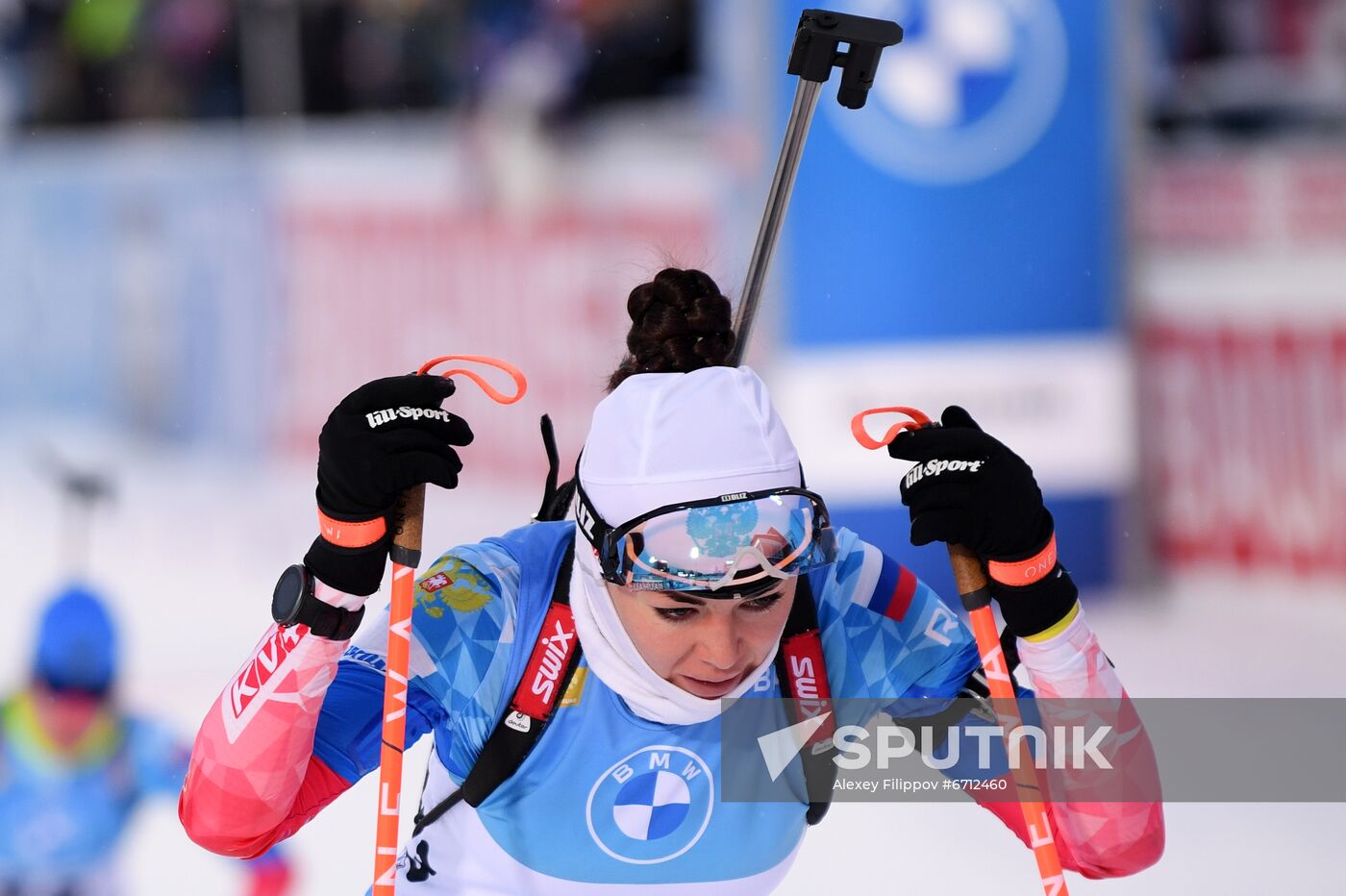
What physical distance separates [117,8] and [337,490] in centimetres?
910

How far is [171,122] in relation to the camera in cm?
963

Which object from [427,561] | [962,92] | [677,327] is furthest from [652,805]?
[962,92]

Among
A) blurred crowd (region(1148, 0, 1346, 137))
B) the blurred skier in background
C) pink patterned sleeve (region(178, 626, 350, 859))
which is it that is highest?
blurred crowd (region(1148, 0, 1346, 137))

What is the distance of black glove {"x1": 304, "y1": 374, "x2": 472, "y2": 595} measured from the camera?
188cm

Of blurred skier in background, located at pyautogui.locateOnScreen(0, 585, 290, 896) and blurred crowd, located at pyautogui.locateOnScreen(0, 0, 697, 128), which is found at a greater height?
blurred crowd, located at pyautogui.locateOnScreen(0, 0, 697, 128)

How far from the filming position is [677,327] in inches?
88.5

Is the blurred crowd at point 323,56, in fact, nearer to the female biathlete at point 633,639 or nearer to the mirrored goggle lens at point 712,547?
the female biathlete at point 633,639

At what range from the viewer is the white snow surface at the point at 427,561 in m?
3.78

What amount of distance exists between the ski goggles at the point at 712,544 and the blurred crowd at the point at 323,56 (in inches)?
248

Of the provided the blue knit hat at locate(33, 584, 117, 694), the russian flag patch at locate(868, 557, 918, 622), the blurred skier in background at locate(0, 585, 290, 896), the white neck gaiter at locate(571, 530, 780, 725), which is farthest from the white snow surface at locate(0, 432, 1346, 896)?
the white neck gaiter at locate(571, 530, 780, 725)

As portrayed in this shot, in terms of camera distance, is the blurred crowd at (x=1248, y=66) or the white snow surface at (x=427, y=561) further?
the blurred crowd at (x=1248, y=66)

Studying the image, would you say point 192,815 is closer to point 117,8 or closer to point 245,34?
point 245,34

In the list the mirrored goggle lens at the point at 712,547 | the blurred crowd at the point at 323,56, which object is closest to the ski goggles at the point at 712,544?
the mirrored goggle lens at the point at 712,547

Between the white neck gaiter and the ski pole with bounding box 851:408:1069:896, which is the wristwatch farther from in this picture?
the ski pole with bounding box 851:408:1069:896
